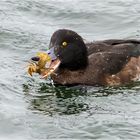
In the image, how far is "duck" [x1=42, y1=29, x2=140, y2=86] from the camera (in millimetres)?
11469

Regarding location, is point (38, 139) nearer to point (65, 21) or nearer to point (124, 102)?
Result: point (124, 102)

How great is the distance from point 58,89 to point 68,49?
2.31 ft

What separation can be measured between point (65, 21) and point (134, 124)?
19.3 feet

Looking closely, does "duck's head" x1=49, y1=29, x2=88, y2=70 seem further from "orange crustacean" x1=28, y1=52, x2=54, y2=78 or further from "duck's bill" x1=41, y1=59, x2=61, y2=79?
"orange crustacean" x1=28, y1=52, x2=54, y2=78

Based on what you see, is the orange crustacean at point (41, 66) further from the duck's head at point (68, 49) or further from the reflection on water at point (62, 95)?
the reflection on water at point (62, 95)

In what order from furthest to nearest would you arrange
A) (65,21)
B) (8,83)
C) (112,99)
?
(65,21), (8,83), (112,99)

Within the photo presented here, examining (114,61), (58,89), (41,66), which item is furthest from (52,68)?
(114,61)

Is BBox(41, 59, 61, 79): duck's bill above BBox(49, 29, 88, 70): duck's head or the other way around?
the other way around

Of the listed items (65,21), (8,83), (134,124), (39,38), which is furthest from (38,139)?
(65,21)

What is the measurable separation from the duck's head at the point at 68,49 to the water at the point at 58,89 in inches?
18.0

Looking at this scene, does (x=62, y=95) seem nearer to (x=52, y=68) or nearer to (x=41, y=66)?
(x=52, y=68)

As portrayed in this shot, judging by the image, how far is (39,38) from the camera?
547 inches

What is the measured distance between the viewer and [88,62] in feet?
38.4

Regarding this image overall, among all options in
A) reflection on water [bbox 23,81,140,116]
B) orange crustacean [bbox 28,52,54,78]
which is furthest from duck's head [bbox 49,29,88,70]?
reflection on water [bbox 23,81,140,116]
